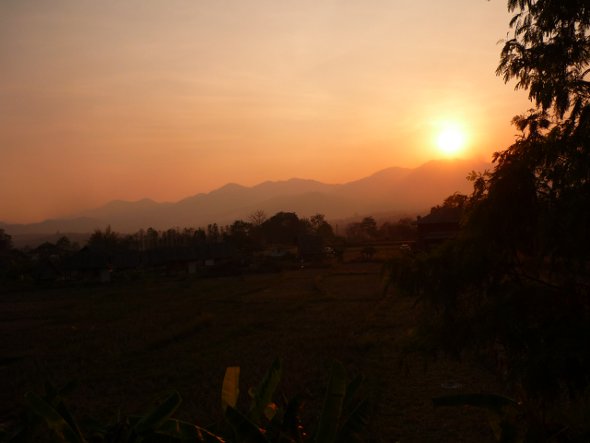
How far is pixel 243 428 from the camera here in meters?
1.40

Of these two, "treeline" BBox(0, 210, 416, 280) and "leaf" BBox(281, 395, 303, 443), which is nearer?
"leaf" BBox(281, 395, 303, 443)

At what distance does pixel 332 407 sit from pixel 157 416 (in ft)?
1.71

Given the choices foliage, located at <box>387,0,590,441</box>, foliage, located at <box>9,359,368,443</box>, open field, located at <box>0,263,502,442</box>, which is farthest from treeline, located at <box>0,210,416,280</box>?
foliage, located at <box>9,359,368,443</box>

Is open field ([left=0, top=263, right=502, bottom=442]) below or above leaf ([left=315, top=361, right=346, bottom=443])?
below

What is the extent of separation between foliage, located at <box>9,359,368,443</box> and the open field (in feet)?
2.86

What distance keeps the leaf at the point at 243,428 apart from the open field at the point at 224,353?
1.05 meters

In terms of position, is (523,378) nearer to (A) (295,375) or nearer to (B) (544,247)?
(B) (544,247)

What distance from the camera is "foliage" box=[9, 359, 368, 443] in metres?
1.39

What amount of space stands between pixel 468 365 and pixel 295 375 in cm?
505

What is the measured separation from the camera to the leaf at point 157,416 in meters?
1.48

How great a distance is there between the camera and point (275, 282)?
44000mm

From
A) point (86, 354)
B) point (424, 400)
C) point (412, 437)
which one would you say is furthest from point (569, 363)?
point (86, 354)

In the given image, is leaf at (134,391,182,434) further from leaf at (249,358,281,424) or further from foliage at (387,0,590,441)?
foliage at (387,0,590,441)

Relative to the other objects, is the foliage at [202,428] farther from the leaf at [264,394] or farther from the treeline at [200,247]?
the treeline at [200,247]
